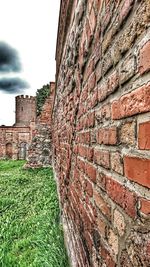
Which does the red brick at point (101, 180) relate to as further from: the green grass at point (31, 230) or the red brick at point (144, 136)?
the green grass at point (31, 230)

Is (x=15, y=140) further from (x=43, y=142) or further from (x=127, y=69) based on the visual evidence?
(x=127, y=69)

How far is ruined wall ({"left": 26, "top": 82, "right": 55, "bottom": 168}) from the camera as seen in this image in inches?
434

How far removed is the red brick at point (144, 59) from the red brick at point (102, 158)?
48 centimetres

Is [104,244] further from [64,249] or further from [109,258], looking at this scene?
[64,249]

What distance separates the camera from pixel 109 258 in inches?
47.0

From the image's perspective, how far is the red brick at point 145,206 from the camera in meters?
0.78

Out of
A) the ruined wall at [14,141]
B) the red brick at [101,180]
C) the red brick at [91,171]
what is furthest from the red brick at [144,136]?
the ruined wall at [14,141]

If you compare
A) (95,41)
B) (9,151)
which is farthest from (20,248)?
(9,151)

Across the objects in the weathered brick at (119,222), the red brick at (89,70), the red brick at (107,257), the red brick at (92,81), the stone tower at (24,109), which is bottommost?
the red brick at (107,257)

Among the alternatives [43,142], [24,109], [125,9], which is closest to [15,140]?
[43,142]

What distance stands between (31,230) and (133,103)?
338cm

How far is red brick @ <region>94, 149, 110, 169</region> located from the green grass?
5.43 ft

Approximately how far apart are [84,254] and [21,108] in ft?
143

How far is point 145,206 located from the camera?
0.80m
